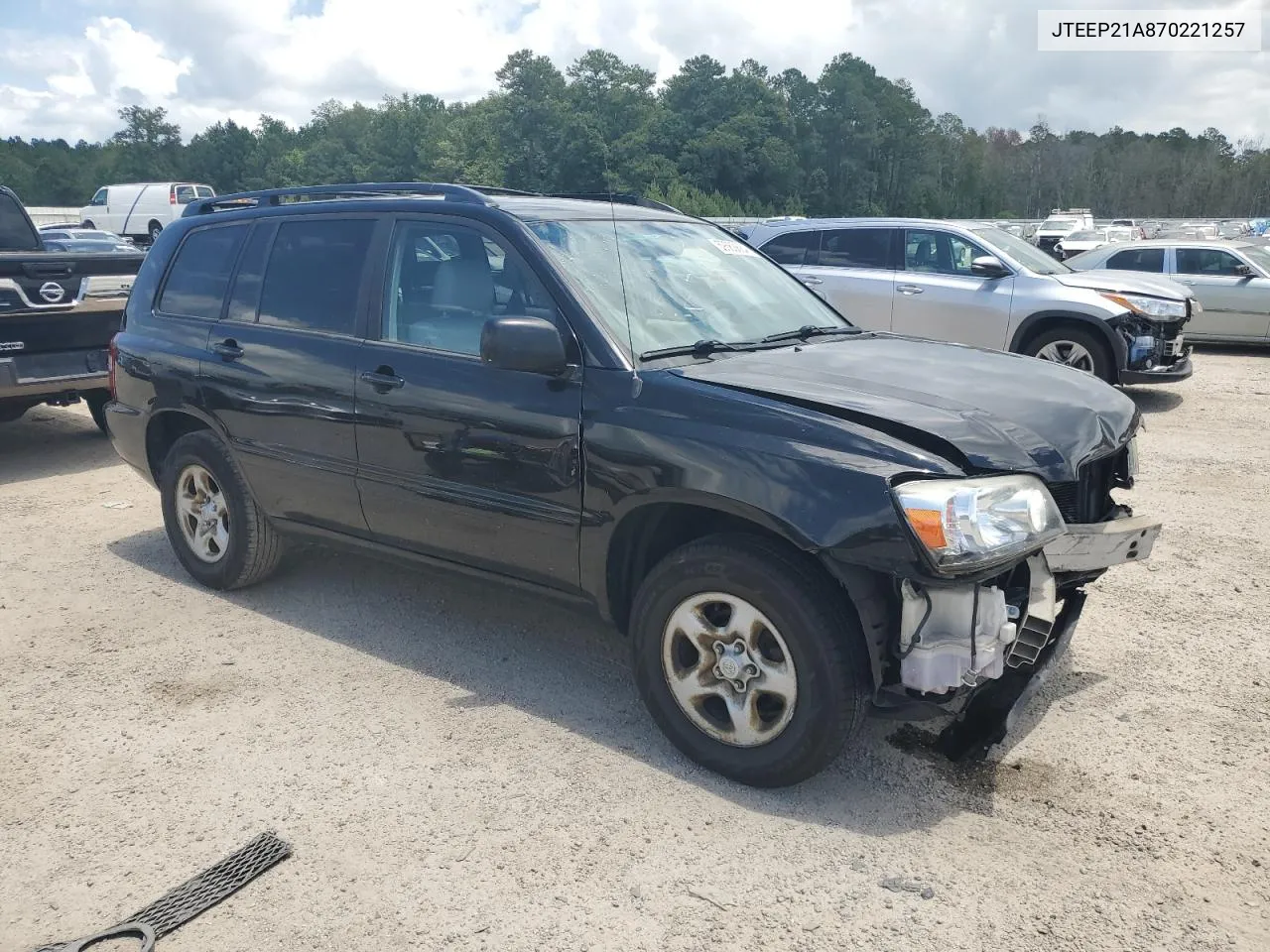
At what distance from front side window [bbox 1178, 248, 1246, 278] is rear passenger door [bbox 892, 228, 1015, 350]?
543cm

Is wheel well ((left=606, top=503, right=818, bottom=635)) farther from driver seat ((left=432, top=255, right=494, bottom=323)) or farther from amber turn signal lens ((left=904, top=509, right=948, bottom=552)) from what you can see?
driver seat ((left=432, top=255, right=494, bottom=323))

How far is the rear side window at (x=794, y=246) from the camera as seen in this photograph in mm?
10820

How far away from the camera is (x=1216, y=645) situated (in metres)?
4.25

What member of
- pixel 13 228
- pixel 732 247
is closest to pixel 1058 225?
pixel 13 228

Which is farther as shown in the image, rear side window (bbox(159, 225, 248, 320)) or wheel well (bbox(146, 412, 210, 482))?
wheel well (bbox(146, 412, 210, 482))

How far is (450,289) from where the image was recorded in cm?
403

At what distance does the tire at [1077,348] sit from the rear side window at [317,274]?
7.06m

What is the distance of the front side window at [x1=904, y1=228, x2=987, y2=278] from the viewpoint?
10.0 m

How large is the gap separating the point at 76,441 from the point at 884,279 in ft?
25.1

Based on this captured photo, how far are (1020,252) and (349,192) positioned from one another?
7635mm

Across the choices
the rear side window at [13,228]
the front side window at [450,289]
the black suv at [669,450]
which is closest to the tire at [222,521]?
the black suv at [669,450]

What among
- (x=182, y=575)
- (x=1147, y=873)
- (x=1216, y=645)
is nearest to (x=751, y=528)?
(x=1147, y=873)

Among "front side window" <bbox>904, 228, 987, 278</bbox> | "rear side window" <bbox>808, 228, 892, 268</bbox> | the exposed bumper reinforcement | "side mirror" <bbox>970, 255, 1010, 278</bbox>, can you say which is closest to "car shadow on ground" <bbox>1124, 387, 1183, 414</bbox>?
"side mirror" <bbox>970, 255, 1010, 278</bbox>

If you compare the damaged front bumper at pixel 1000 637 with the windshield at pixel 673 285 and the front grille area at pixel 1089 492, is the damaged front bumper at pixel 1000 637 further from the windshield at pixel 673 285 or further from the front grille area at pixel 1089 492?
the windshield at pixel 673 285
